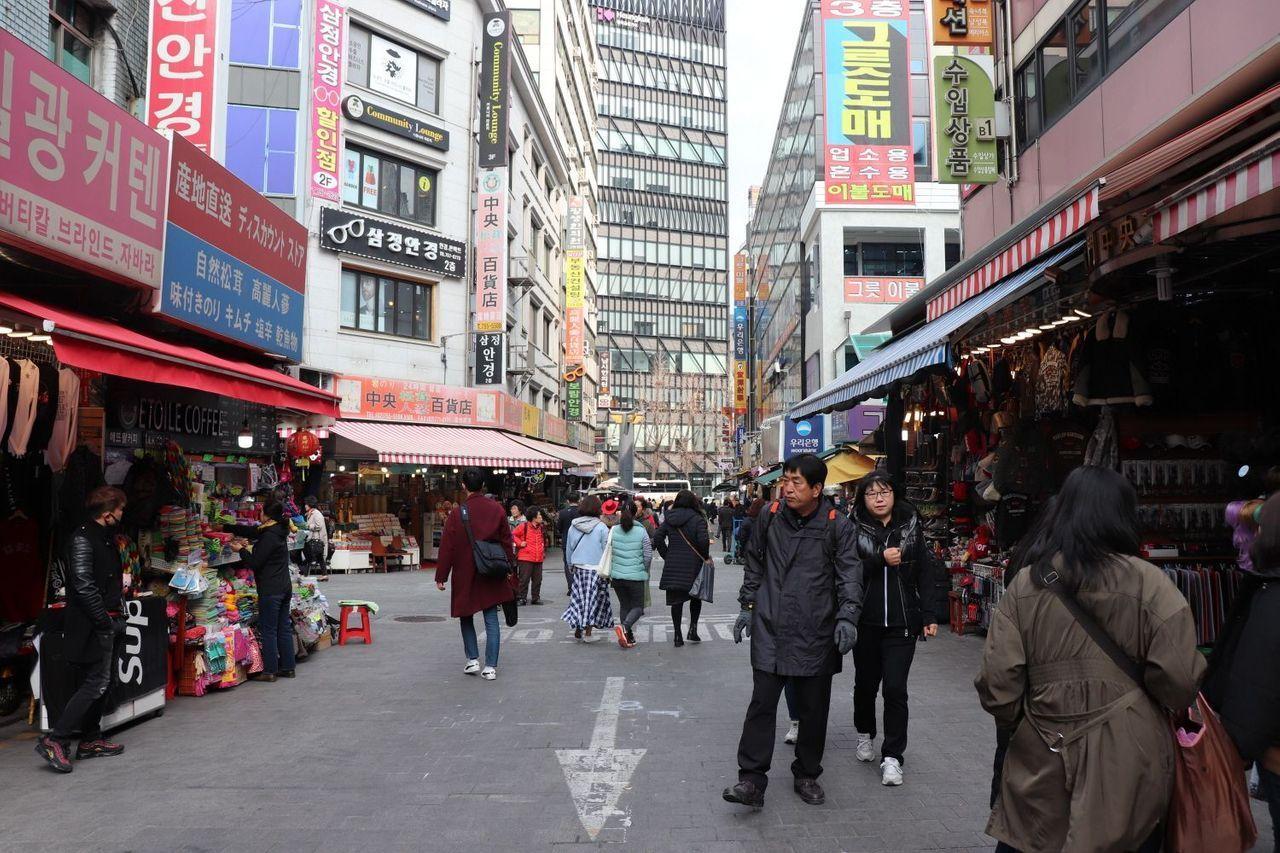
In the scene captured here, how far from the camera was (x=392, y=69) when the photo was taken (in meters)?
26.0

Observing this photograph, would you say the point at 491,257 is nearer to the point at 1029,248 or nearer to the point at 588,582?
the point at 588,582

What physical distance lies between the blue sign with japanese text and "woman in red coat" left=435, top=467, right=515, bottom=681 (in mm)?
2980

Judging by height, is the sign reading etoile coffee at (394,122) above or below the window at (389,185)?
above

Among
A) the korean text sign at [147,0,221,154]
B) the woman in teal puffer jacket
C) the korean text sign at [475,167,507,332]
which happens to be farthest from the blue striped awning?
the korean text sign at [475,167,507,332]

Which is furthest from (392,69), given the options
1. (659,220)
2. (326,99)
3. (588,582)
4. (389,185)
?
(659,220)

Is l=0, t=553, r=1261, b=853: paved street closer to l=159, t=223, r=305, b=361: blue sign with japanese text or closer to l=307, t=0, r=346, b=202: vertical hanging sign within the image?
l=159, t=223, r=305, b=361: blue sign with japanese text

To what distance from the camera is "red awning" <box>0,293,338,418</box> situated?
5594mm

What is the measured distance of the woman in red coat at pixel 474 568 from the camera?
8.74 meters

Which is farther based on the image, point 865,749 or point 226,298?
point 226,298

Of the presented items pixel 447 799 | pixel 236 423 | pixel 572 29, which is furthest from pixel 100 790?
pixel 572 29

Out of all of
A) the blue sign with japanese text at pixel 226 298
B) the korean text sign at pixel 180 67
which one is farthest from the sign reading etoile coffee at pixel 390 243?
the blue sign with japanese text at pixel 226 298

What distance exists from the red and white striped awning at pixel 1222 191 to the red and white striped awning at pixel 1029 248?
816 millimetres

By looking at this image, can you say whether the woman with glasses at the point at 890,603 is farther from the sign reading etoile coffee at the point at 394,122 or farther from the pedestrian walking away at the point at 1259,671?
the sign reading etoile coffee at the point at 394,122

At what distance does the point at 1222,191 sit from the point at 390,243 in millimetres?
23177
